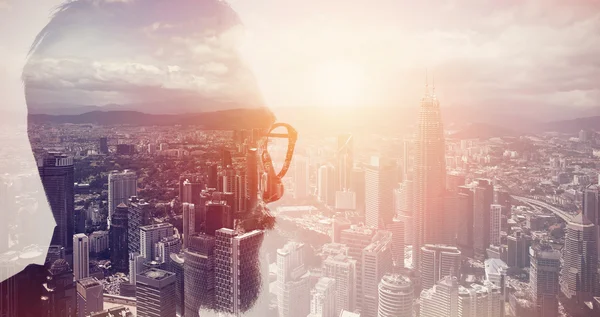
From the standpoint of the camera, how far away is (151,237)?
108 inches

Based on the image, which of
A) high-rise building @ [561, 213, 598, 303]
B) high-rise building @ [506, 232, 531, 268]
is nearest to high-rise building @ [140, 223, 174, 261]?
high-rise building @ [506, 232, 531, 268]

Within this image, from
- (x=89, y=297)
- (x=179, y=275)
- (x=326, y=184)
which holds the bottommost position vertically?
(x=89, y=297)

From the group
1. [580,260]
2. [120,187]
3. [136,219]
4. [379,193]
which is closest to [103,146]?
[120,187]

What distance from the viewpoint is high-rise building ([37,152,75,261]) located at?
2768 millimetres

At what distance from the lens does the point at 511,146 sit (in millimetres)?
2449

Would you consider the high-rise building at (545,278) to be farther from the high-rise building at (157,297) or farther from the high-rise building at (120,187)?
the high-rise building at (120,187)

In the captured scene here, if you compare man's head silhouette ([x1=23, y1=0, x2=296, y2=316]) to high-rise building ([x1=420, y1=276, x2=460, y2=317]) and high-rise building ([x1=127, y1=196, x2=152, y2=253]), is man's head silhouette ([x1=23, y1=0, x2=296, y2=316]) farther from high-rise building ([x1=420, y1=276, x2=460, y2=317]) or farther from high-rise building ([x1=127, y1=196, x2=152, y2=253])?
high-rise building ([x1=420, y1=276, x2=460, y2=317])

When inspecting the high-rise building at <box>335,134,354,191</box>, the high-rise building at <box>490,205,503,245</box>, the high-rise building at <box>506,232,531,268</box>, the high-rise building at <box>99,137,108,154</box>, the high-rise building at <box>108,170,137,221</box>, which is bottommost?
the high-rise building at <box>506,232,531,268</box>

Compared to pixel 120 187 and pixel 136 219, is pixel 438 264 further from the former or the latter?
pixel 120 187

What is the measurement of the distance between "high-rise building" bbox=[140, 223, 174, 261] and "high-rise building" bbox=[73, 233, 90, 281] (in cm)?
35

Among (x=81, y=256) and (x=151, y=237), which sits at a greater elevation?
(x=151, y=237)

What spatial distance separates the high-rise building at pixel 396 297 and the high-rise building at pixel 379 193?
32cm

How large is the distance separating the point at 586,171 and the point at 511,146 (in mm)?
377

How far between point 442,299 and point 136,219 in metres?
1.87
